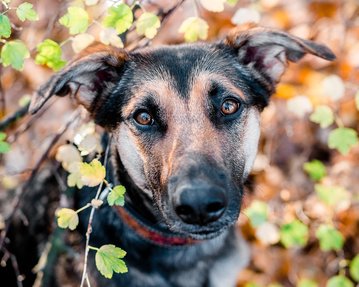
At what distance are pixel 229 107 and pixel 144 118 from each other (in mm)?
511

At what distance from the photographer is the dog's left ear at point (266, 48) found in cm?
332

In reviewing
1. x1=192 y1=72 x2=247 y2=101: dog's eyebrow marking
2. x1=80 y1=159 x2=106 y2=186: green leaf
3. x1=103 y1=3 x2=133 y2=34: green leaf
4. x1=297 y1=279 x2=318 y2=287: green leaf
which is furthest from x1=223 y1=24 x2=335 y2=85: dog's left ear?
x1=297 y1=279 x2=318 y2=287: green leaf

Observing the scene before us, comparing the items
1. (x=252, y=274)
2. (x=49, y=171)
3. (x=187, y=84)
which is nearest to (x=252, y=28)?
(x=187, y=84)

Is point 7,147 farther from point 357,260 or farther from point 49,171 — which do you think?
point 357,260

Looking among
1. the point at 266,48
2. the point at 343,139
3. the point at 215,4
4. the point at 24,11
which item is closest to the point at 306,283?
the point at 343,139

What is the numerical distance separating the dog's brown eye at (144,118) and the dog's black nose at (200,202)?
64cm

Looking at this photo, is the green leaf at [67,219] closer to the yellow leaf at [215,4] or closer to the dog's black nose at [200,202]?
the dog's black nose at [200,202]

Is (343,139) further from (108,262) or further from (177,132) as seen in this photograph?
(108,262)

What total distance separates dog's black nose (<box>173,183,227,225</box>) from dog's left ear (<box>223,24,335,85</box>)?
1.13m

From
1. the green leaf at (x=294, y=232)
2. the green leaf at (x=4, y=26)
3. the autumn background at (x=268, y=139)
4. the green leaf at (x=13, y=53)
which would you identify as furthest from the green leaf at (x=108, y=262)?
the green leaf at (x=294, y=232)

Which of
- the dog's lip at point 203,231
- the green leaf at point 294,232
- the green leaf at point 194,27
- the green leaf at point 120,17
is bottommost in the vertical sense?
the green leaf at point 294,232

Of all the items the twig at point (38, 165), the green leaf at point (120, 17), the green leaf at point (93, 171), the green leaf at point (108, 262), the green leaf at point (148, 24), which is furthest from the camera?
the twig at point (38, 165)

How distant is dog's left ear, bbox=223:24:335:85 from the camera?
332 cm

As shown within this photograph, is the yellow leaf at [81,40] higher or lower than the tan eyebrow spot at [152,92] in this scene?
higher
